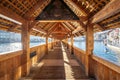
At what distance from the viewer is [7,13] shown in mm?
4816

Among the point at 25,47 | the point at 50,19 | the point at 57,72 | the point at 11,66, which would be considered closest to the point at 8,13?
the point at 11,66

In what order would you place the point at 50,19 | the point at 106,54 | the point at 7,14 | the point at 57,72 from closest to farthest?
1. the point at 7,14
2. the point at 57,72
3. the point at 50,19
4. the point at 106,54

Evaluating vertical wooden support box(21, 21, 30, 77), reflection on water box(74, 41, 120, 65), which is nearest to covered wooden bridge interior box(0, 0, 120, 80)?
vertical wooden support box(21, 21, 30, 77)

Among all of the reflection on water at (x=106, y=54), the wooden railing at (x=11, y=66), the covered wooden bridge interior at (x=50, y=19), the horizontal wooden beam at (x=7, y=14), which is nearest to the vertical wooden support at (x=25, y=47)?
the covered wooden bridge interior at (x=50, y=19)

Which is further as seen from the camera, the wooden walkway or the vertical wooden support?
the vertical wooden support

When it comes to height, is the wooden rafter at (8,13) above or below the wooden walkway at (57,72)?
above

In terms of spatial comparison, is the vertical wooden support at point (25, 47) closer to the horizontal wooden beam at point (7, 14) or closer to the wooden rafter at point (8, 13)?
the wooden rafter at point (8, 13)

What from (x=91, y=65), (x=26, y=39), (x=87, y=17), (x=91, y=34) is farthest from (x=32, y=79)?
(x=87, y=17)

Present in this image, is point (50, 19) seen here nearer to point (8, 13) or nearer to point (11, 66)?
point (8, 13)

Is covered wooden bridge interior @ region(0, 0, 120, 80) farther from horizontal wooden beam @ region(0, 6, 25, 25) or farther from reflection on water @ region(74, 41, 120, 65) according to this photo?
reflection on water @ region(74, 41, 120, 65)

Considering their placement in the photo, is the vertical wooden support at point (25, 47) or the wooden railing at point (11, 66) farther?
the vertical wooden support at point (25, 47)

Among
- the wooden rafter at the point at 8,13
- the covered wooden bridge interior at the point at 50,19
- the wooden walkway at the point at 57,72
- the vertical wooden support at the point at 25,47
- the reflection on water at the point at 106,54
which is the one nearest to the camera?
the wooden rafter at the point at 8,13

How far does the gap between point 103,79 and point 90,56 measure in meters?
1.84

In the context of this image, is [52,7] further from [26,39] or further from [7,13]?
[7,13]
